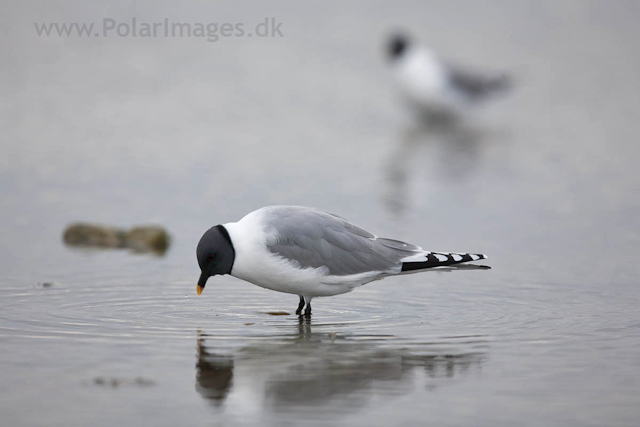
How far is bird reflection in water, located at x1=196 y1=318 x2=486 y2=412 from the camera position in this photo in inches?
217

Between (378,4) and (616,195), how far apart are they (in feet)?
39.2

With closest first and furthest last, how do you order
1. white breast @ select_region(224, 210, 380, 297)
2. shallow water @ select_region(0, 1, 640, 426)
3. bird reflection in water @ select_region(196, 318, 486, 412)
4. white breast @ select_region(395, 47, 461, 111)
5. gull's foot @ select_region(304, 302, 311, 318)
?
1. bird reflection in water @ select_region(196, 318, 486, 412)
2. shallow water @ select_region(0, 1, 640, 426)
3. white breast @ select_region(224, 210, 380, 297)
4. gull's foot @ select_region(304, 302, 311, 318)
5. white breast @ select_region(395, 47, 461, 111)

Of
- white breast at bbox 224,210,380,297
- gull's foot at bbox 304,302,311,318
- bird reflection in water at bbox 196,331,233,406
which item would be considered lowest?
bird reflection in water at bbox 196,331,233,406

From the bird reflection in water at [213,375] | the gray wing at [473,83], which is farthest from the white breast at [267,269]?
the gray wing at [473,83]

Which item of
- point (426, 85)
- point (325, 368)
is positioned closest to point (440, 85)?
point (426, 85)

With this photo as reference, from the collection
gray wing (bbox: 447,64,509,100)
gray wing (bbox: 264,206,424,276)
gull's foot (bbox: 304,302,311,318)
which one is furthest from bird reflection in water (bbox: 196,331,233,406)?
gray wing (bbox: 447,64,509,100)

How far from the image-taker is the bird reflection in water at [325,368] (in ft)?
18.1

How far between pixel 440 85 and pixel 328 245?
997 centimetres

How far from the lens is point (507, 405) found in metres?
5.39

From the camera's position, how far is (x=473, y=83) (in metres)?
17.2

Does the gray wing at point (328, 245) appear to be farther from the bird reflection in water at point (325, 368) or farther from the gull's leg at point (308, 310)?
the bird reflection in water at point (325, 368)

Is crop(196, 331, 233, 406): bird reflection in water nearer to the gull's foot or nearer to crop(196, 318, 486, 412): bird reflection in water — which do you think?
crop(196, 318, 486, 412): bird reflection in water

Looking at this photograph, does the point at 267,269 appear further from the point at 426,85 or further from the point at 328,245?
the point at 426,85

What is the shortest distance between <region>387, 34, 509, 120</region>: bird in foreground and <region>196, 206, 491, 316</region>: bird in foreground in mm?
9546
